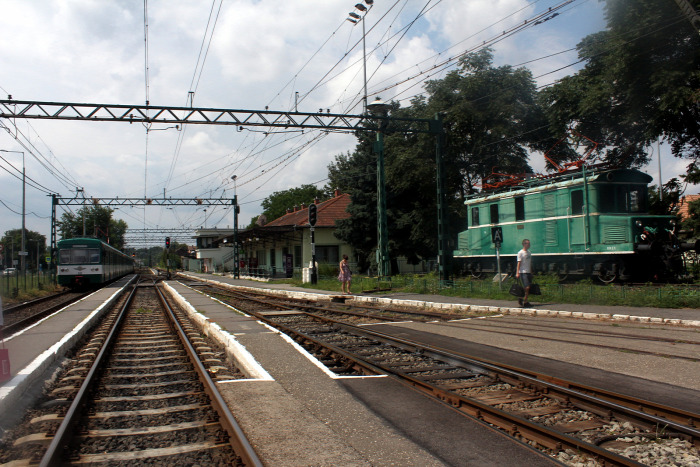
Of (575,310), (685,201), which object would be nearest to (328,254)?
(685,201)

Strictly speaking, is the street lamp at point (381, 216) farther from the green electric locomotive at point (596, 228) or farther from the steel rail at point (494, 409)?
the steel rail at point (494, 409)

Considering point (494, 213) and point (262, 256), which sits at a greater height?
point (494, 213)

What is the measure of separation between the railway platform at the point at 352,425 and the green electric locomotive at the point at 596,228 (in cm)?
1398

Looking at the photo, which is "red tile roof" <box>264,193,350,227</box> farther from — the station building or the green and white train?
the green and white train

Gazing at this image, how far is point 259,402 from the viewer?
575 centimetres

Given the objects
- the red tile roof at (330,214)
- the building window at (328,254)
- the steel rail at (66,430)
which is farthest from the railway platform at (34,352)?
the building window at (328,254)

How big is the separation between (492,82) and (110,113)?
23023mm

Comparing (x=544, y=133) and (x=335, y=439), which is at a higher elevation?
(x=544, y=133)

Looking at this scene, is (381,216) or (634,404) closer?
(634,404)

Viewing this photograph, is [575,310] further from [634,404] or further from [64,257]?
[64,257]

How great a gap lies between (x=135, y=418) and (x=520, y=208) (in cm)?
1923

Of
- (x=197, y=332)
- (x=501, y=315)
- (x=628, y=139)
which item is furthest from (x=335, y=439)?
(x=628, y=139)

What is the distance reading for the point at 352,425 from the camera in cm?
499

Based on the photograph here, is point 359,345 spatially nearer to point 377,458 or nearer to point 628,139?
point 377,458
